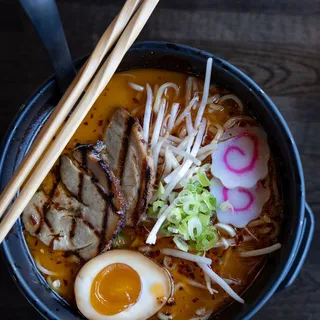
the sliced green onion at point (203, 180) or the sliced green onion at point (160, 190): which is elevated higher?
the sliced green onion at point (203, 180)

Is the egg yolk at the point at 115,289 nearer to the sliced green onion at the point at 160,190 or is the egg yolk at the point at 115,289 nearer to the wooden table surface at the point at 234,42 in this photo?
the sliced green onion at the point at 160,190

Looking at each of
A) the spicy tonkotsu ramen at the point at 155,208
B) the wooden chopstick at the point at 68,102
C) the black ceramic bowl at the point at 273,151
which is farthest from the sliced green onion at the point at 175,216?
the wooden chopstick at the point at 68,102

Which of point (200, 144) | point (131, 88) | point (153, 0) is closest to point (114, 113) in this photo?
point (131, 88)

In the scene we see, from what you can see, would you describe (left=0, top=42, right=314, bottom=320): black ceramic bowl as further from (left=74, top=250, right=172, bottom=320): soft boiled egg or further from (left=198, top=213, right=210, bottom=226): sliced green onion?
(left=198, top=213, right=210, bottom=226): sliced green onion

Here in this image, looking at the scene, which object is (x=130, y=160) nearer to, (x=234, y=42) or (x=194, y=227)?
(x=194, y=227)

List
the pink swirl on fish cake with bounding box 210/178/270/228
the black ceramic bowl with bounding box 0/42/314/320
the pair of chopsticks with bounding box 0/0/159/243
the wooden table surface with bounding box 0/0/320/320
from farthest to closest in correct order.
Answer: the wooden table surface with bounding box 0/0/320/320 → the pink swirl on fish cake with bounding box 210/178/270/228 → the black ceramic bowl with bounding box 0/42/314/320 → the pair of chopsticks with bounding box 0/0/159/243

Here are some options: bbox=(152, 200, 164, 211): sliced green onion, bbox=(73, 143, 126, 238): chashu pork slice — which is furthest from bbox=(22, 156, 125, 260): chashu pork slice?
bbox=(152, 200, 164, 211): sliced green onion
